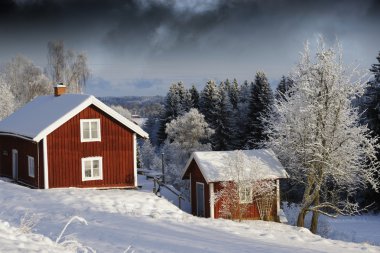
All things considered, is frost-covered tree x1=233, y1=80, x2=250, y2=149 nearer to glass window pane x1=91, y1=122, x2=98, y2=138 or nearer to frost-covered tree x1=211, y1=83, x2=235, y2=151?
frost-covered tree x1=211, y1=83, x2=235, y2=151

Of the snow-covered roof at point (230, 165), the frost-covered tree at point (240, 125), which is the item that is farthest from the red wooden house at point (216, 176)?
the frost-covered tree at point (240, 125)

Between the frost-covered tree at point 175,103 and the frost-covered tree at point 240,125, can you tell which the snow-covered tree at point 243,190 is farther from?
the frost-covered tree at point 175,103

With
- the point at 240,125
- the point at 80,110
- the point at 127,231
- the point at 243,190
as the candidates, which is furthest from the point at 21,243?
the point at 240,125

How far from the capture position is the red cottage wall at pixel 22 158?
81.7 ft

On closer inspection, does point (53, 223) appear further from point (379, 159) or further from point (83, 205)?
point (379, 159)

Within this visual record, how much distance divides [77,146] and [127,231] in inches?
521

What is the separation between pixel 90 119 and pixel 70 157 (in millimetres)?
2380

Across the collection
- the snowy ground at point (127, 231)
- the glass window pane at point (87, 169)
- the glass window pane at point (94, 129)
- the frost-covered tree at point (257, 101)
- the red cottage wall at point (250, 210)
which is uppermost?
the frost-covered tree at point (257, 101)

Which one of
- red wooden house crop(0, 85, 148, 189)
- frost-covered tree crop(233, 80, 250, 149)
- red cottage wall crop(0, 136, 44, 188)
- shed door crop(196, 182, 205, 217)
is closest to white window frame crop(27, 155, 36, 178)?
red wooden house crop(0, 85, 148, 189)

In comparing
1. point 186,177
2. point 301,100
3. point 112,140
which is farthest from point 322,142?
point 112,140

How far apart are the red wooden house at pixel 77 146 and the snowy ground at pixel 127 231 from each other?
15.9ft

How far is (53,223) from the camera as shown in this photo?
46.3 feet

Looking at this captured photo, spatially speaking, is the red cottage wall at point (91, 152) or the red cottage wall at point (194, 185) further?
the red cottage wall at point (194, 185)

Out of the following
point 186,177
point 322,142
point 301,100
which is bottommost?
point 186,177
